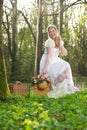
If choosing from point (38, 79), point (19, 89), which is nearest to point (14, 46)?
point (19, 89)

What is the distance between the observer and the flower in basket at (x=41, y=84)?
9.95m

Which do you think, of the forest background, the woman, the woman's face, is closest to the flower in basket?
the woman

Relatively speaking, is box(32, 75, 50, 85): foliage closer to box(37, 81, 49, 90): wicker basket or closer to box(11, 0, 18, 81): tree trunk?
box(37, 81, 49, 90): wicker basket

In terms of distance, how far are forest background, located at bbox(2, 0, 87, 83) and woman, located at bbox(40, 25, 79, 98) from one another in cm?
979

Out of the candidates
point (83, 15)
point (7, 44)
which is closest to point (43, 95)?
point (7, 44)

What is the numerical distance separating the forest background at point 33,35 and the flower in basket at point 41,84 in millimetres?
10280

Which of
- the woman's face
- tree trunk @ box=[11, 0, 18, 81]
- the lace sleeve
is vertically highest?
the woman's face

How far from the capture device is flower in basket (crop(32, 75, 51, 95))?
9.95 metres

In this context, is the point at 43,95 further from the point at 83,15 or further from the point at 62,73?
the point at 83,15

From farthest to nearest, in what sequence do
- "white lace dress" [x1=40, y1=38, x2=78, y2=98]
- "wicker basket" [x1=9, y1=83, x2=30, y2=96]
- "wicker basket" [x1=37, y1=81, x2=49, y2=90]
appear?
1. "wicker basket" [x1=9, y1=83, x2=30, y2=96]
2. "white lace dress" [x1=40, y1=38, x2=78, y2=98]
3. "wicker basket" [x1=37, y1=81, x2=49, y2=90]

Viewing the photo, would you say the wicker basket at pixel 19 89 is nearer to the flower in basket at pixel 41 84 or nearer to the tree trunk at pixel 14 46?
the flower in basket at pixel 41 84

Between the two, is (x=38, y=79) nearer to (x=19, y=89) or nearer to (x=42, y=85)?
(x=42, y=85)

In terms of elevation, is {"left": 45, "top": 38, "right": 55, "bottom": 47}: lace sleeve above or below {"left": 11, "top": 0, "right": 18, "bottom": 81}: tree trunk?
above

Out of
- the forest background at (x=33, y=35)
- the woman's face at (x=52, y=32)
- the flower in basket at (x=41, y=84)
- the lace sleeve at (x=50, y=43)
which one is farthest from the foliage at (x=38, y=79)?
the forest background at (x=33, y=35)
